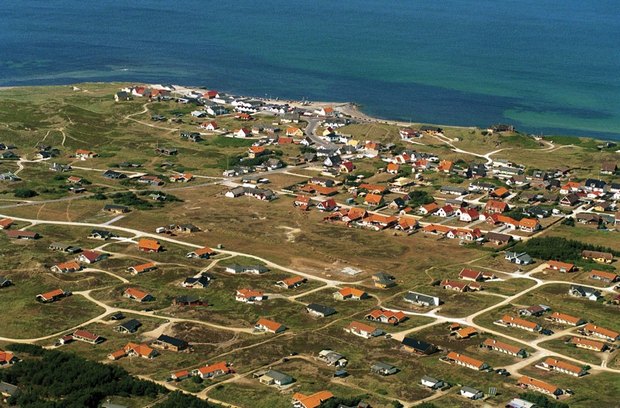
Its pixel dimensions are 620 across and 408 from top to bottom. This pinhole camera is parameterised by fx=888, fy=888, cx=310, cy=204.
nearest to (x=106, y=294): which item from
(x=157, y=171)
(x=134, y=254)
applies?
(x=134, y=254)

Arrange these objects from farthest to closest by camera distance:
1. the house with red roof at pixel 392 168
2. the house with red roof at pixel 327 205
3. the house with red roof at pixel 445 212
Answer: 1. the house with red roof at pixel 392 168
2. the house with red roof at pixel 327 205
3. the house with red roof at pixel 445 212

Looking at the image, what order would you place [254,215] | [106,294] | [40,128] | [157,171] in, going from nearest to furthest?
1. [106,294]
2. [254,215]
3. [157,171]
4. [40,128]

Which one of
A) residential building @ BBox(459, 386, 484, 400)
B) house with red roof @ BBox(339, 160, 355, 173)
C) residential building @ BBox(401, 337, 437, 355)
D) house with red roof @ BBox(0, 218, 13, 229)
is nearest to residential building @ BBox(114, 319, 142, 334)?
residential building @ BBox(401, 337, 437, 355)

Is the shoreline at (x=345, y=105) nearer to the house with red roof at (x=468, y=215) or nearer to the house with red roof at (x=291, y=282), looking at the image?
the house with red roof at (x=468, y=215)

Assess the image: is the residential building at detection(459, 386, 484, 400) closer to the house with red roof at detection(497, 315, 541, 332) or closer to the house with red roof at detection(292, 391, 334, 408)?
the house with red roof at detection(292, 391, 334, 408)

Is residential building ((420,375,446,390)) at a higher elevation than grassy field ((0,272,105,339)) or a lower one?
higher

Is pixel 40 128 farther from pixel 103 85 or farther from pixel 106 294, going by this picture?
pixel 106 294

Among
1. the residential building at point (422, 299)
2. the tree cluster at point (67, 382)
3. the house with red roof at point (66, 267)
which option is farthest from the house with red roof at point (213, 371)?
the house with red roof at point (66, 267)

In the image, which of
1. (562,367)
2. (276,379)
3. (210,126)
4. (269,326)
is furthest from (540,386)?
(210,126)
